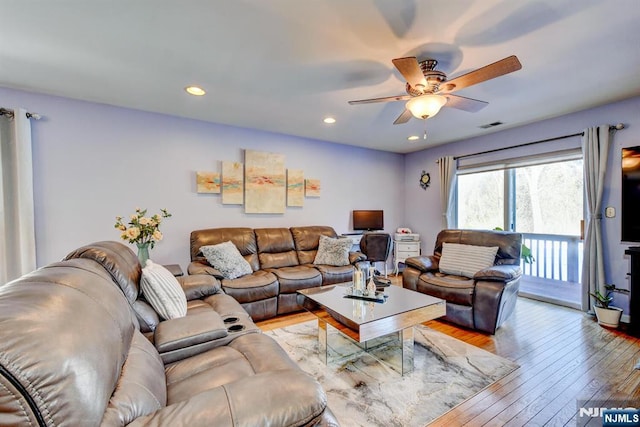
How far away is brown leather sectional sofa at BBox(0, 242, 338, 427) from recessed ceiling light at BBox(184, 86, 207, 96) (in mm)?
2133

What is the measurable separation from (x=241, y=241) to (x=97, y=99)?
231 centimetres

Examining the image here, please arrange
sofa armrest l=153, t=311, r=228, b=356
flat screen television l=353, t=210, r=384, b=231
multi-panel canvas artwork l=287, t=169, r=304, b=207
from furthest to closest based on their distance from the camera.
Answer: flat screen television l=353, t=210, r=384, b=231 → multi-panel canvas artwork l=287, t=169, r=304, b=207 → sofa armrest l=153, t=311, r=228, b=356

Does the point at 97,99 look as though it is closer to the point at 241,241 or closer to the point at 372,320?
the point at 241,241

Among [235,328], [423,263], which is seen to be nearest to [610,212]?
[423,263]

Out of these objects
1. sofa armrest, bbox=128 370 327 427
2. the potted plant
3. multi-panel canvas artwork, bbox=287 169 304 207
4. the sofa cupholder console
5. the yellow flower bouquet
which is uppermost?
multi-panel canvas artwork, bbox=287 169 304 207

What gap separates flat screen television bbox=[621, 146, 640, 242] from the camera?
9.52 ft

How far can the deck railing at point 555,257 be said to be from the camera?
3.65 m

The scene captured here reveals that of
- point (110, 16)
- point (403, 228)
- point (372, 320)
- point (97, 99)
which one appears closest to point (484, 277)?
point (372, 320)

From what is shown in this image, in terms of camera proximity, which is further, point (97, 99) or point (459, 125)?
point (459, 125)

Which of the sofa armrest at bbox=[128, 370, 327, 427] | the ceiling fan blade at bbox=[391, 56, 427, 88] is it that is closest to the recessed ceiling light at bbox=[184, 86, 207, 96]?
the ceiling fan blade at bbox=[391, 56, 427, 88]

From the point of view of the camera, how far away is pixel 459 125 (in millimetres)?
3947

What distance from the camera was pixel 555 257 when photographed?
3.88m

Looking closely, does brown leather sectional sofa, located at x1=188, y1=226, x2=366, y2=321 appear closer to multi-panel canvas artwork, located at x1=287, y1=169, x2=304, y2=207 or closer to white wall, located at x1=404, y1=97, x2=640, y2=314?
multi-panel canvas artwork, located at x1=287, y1=169, x2=304, y2=207

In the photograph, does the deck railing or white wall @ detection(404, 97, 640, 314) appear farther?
the deck railing
